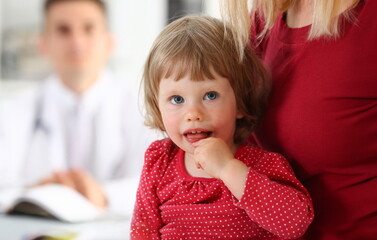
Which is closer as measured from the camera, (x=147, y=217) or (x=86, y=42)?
(x=147, y=217)

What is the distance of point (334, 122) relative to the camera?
1.08 m

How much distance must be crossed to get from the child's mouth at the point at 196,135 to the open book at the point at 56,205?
1.46m

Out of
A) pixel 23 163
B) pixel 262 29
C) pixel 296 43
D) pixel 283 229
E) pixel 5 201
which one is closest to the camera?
pixel 283 229

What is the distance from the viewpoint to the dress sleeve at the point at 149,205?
120cm

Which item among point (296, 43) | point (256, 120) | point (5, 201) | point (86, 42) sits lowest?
point (5, 201)

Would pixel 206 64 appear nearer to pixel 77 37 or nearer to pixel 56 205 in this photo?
pixel 56 205

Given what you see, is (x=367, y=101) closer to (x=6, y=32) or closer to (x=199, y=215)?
(x=199, y=215)

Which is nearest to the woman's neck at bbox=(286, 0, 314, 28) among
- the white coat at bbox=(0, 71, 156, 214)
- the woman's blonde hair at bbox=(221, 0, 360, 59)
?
the woman's blonde hair at bbox=(221, 0, 360, 59)

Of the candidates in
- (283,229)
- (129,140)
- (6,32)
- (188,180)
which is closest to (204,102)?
(188,180)

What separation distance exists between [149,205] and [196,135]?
0.63 feet

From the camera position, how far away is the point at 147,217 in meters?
1.21

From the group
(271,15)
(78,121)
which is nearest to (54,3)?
(78,121)

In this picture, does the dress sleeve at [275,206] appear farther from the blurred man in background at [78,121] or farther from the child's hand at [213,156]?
the blurred man in background at [78,121]

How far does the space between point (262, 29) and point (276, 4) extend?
0.39 feet
